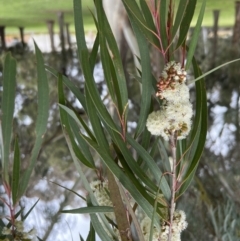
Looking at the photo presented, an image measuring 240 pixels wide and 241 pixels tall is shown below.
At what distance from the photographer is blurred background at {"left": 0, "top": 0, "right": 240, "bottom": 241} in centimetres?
67

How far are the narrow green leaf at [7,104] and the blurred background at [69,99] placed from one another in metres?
0.45

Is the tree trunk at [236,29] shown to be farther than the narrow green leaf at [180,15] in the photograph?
Yes

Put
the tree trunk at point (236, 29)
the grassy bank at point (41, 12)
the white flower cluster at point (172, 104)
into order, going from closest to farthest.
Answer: the white flower cluster at point (172, 104), the grassy bank at point (41, 12), the tree trunk at point (236, 29)

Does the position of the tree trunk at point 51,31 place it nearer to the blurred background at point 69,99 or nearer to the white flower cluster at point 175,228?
the blurred background at point 69,99

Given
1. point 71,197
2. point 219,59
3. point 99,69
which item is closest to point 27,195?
point 71,197

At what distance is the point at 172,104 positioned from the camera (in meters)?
0.16

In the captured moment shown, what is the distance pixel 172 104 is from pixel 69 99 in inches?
22.7

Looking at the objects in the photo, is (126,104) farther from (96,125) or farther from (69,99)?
(69,99)

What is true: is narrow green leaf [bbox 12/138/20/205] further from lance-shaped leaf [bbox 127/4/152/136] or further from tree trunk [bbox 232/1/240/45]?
tree trunk [bbox 232/1/240/45]

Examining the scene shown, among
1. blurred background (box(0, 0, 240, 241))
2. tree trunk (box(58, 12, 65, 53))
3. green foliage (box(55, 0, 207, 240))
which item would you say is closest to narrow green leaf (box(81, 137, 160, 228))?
green foliage (box(55, 0, 207, 240))

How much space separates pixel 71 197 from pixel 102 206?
556 mm

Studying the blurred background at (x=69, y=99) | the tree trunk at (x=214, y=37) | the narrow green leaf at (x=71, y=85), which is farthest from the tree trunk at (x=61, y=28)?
the narrow green leaf at (x=71, y=85)

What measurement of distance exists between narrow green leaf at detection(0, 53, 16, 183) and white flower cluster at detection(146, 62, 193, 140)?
0.26 feet

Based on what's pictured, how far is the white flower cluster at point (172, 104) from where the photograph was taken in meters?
0.16
